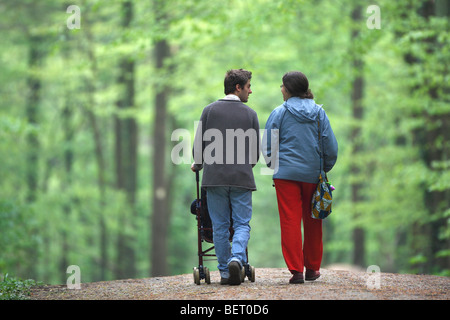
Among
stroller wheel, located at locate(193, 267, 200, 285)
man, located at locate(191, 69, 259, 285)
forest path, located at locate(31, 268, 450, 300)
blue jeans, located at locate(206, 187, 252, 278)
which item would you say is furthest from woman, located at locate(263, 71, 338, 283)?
stroller wheel, located at locate(193, 267, 200, 285)

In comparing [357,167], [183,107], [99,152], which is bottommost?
[357,167]

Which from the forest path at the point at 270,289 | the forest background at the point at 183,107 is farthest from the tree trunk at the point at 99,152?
the forest path at the point at 270,289

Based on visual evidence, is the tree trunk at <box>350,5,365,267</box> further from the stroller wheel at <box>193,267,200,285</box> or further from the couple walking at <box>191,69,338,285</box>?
the stroller wheel at <box>193,267,200,285</box>

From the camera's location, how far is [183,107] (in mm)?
18406

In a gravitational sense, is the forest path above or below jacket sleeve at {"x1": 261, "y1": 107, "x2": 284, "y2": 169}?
below

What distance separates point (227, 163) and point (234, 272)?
1.06m

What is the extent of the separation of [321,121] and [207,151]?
1177 millimetres

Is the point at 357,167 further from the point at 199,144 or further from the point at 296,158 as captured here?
the point at 199,144

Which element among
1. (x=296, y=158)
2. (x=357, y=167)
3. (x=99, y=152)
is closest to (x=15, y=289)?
(x=296, y=158)

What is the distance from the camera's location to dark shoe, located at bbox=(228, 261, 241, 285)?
5928mm

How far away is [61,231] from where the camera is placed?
17906 mm
